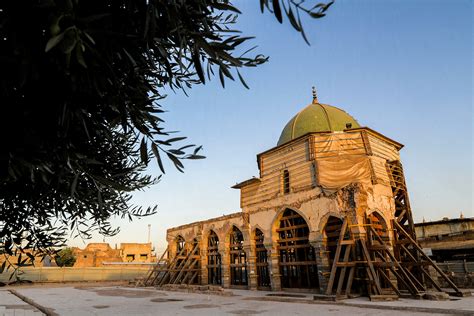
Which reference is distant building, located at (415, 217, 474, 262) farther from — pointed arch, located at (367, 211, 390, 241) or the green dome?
the green dome

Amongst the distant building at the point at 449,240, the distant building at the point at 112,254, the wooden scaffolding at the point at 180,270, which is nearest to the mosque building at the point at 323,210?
the wooden scaffolding at the point at 180,270

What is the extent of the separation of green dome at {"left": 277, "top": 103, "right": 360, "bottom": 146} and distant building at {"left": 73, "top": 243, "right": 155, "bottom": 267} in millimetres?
35378

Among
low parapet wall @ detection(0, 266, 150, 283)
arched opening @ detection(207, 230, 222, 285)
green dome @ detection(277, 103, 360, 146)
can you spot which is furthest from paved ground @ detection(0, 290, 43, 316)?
low parapet wall @ detection(0, 266, 150, 283)

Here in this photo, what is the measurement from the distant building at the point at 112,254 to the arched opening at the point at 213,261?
25176 mm

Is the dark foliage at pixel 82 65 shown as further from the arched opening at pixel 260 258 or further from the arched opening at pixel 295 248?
the arched opening at pixel 260 258

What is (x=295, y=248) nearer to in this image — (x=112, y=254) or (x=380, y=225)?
(x=380, y=225)

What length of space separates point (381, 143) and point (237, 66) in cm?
1946

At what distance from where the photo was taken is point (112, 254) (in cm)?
5153

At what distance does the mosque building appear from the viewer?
53.9 feet

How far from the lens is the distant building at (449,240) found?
2405 cm

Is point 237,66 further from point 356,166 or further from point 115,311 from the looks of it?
point 356,166

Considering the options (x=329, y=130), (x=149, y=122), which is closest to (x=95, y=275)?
(x=329, y=130)

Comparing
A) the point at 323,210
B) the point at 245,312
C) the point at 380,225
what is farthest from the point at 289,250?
the point at 245,312

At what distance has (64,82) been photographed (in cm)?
276
